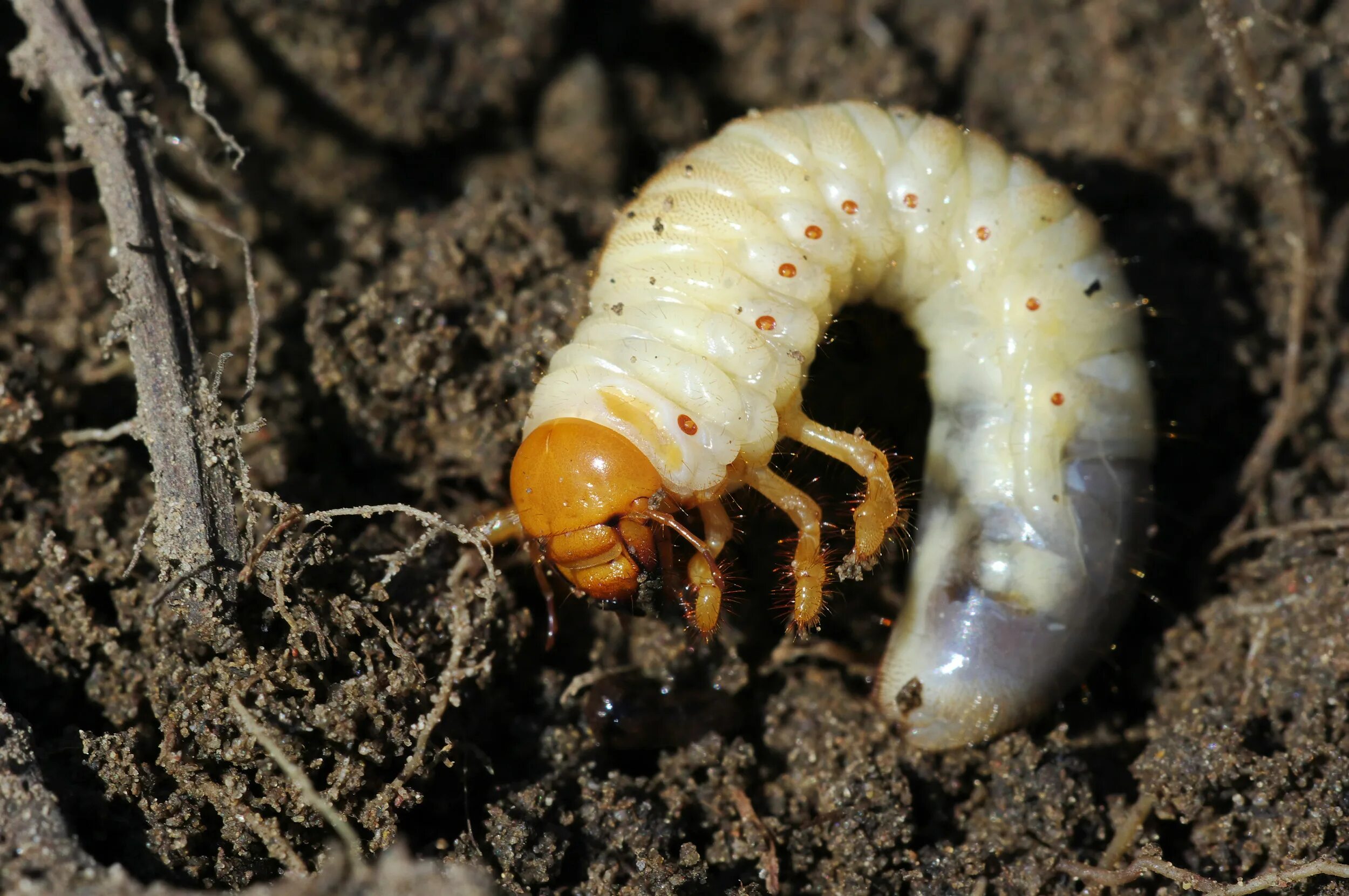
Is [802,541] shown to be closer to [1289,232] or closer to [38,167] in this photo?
[1289,232]

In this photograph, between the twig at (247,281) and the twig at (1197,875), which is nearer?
the twig at (1197,875)

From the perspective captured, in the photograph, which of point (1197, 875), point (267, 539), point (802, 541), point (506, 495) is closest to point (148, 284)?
point (267, 539)

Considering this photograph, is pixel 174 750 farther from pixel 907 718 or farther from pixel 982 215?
pixel 982 215

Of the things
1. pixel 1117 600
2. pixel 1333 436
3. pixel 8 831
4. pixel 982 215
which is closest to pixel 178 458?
pixel 8 831

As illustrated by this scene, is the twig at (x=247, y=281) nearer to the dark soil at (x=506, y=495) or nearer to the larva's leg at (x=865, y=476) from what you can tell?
the dark soil at (x=506, y=495)

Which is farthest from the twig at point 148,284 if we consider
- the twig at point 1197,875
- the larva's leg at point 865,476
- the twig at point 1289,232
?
the twig at point 1289,232

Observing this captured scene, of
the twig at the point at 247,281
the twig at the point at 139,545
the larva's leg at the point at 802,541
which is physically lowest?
the twig at the point at 139,545
